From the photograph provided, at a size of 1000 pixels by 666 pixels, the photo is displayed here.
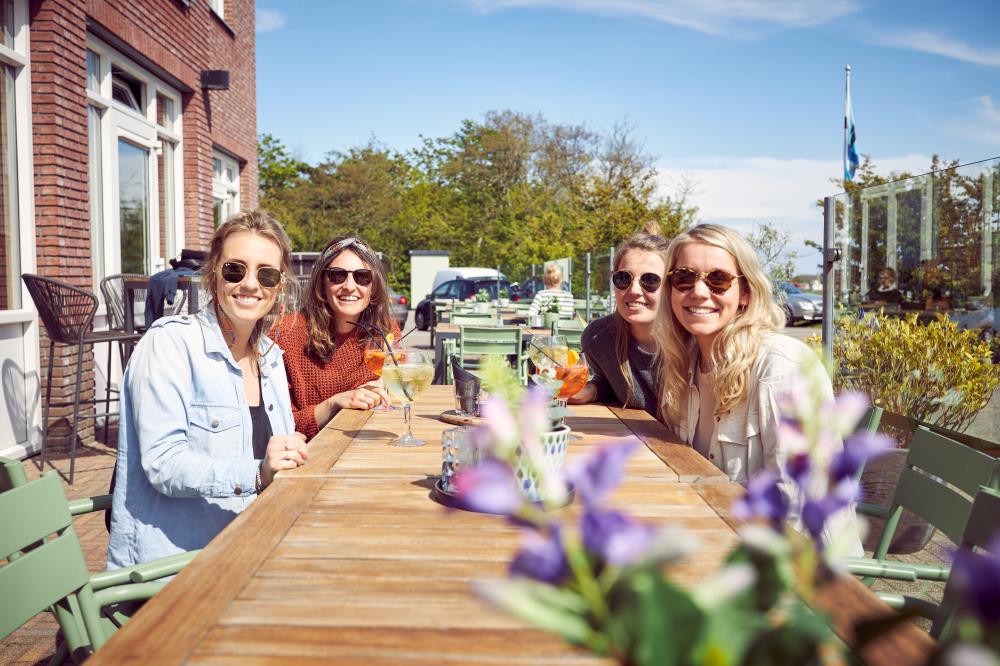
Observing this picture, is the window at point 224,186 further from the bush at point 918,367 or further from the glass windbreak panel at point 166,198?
the bush at point 918,367

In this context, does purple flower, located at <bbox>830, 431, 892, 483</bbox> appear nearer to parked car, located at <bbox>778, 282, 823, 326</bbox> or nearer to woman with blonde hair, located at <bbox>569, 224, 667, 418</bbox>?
woman with blonde hair, located at <bbox>569, 224, 667, 418</bbox>

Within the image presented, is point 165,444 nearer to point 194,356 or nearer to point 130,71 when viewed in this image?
point 194,356

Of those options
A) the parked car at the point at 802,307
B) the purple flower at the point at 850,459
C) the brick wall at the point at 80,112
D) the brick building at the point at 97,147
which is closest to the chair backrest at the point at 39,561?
the purple flower at the point at 850,459

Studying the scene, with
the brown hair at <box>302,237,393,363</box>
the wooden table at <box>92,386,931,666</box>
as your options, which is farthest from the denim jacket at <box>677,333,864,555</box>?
the brown hair at <box>302,237,393,363</box>

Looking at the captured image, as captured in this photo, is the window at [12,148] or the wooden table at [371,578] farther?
the window at [12,148]

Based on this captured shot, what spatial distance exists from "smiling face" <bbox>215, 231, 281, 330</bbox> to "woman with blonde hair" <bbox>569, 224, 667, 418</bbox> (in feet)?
4.41

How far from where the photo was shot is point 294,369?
3510mm

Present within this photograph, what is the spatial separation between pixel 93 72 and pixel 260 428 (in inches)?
238

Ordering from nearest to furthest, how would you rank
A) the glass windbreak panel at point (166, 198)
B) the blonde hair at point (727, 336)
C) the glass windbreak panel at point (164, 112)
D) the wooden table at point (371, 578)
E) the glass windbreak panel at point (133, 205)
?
the wooden table at point (371, 578) < the blonde hair at point (727, 336) < the glass windbreak panel at point (133, 205) < the glass windbreak panel at point (164, 112) < the glass windbreak panel at point (166, 198)

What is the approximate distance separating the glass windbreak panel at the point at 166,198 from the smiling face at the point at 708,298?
793 centimetres

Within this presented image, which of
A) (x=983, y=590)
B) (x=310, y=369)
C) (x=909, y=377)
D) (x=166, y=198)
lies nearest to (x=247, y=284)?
(x=310, y=369)

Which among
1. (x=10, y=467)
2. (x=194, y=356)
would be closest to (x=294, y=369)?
(x=194, y=356)

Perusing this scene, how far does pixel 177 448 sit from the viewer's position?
215cm

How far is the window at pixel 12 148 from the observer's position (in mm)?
5957
